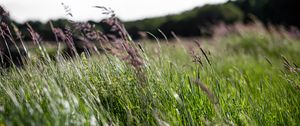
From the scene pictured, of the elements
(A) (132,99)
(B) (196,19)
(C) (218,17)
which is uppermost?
(A) (132,99)

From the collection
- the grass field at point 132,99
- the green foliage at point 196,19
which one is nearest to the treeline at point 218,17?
the green foliage at point 196,19

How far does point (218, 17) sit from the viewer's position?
114 feet

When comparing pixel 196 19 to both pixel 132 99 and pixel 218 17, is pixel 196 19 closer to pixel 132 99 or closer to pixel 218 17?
pixel 218 17

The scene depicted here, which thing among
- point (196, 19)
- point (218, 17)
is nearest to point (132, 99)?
point (218, 17)

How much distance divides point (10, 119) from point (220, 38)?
45.4 ft

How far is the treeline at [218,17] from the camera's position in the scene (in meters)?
25.8

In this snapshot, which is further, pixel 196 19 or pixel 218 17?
pixel 196 19

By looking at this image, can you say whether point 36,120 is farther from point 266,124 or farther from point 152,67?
point 266,124

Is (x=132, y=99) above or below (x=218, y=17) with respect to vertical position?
above

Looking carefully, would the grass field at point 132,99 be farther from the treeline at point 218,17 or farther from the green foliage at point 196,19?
the green foliage at point 196,19

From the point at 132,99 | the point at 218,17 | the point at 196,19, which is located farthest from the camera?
the point at 196,19

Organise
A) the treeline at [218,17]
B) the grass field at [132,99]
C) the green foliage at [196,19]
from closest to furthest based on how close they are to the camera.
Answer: the grass field at [132,99] → the treeline at [218,17] → the green foliage at [196,19]

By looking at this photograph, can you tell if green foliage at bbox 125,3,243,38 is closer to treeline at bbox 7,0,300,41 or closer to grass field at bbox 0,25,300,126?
treeline at bbox 7,0,300,41

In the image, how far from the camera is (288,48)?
1003 centimetres
